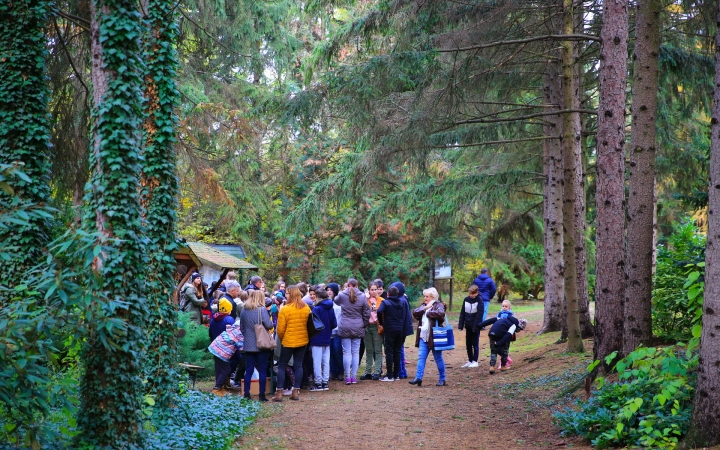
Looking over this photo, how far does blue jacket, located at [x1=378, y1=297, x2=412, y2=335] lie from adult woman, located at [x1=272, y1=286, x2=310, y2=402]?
2.40 m

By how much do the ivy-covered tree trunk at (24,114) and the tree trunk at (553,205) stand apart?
32.9 ft

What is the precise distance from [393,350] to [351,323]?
1.16 meters

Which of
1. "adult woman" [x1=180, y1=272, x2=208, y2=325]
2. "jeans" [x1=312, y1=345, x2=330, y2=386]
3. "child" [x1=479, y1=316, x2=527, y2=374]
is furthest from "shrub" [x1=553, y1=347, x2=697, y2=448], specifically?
"adult woman" [x1=180, y1=272, x2=208, y2=325]

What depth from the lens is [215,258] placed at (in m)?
19.5

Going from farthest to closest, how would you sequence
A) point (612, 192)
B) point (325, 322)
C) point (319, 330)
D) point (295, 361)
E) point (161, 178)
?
1. point (325, 322)
2. point (319, 330)
3. point (295, 361)
4. point (612, 192)
5. point (161, 178)

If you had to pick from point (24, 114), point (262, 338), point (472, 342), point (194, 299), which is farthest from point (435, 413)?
point (24, 114)

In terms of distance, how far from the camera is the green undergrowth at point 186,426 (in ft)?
19.3

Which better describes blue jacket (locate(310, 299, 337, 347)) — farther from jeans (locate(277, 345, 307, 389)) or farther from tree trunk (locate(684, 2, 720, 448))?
tree trunk (locate(684, 2, 720, 448))

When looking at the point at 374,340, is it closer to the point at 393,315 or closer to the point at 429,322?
the point at 393,315

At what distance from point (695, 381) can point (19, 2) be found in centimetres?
855

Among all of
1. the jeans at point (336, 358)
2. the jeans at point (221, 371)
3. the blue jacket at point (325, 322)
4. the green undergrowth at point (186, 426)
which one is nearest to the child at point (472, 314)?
the jeans at point (336, 358)

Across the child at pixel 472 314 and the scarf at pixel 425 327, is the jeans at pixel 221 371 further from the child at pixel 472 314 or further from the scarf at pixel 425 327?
the child at pixel 472 314

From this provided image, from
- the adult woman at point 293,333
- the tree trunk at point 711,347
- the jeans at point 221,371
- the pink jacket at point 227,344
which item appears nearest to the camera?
the tree trunk at point 711,347

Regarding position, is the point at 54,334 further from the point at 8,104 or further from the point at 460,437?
the point at 460,437
